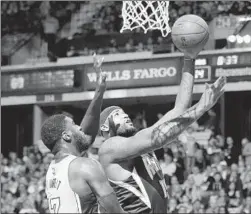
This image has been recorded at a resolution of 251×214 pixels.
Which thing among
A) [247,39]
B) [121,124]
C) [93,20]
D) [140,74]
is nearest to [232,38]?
[247,39]

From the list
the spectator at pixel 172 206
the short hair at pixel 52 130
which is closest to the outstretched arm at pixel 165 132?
the short hair at pixel 52 130

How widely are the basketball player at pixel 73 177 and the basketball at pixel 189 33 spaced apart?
4.12ft

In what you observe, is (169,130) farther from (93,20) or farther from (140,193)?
(93,20)

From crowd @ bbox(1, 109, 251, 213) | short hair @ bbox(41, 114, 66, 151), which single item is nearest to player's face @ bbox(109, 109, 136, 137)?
short hair @ bbox(41, 114, 66, 151)

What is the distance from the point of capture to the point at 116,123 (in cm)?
613

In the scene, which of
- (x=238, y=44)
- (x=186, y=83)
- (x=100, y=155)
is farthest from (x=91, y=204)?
(x=238, y=44)

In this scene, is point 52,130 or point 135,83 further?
point 135,83

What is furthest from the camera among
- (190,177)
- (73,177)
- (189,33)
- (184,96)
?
(190,177)

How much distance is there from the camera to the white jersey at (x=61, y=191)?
532 cm

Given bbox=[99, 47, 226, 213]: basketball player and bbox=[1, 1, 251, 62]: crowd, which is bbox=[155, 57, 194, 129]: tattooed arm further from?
bbox=[1, 1, 251, 62]: crowd

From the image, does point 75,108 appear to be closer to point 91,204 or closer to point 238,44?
point 238,44

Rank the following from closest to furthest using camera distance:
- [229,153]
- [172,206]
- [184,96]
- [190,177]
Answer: [184,96] → [172,206] → [190,177] → [229,153]

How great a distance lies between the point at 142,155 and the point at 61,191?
893 millimetres

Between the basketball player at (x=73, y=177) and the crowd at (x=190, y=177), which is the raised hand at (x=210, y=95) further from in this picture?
the crowd at (x=190, y=177)
